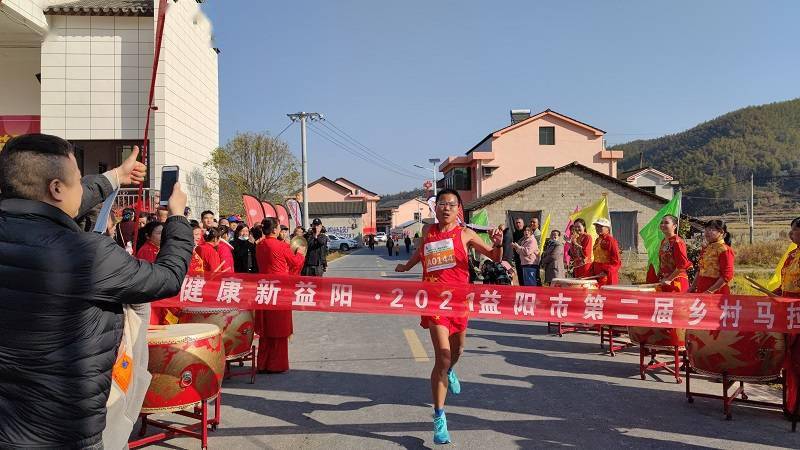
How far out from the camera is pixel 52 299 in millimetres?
2090

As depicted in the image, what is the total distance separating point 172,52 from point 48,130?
481 cm

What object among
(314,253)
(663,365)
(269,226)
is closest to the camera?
(663,365)

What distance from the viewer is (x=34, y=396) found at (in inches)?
83.7

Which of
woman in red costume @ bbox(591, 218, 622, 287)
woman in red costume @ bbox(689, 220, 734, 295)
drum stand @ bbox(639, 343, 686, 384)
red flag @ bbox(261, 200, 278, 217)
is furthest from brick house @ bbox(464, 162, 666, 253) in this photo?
woman in red costume @ bbox(689, 220, 734, 295)

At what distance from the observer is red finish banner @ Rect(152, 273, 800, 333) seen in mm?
5059

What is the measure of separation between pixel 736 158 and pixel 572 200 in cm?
10094

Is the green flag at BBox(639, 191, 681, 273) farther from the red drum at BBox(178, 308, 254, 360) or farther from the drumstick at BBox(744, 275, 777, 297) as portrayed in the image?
the red drum at BBox(178, 308, 254, 360)

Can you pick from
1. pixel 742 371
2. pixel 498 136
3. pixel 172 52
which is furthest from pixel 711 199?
pixel 742 371

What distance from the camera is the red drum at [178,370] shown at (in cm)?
438

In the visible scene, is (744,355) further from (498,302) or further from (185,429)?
(185,429)

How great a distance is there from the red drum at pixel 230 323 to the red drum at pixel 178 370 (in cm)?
134

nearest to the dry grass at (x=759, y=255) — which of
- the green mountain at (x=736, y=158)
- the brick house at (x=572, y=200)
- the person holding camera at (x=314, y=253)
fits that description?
the brick house at (x=572, y=200)

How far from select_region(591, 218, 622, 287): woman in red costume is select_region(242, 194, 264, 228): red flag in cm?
932

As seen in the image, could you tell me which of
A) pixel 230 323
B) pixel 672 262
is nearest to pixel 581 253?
pixel 672 262
